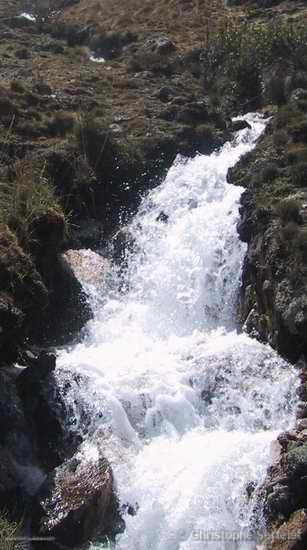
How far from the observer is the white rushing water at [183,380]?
38.0ft

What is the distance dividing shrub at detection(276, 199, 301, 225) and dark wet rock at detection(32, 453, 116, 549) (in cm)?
755

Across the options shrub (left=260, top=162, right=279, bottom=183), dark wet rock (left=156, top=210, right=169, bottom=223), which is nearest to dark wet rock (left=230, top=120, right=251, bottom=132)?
dark wet rock (left=156, top=210, right=169, bottom=223)

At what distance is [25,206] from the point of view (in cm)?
1602

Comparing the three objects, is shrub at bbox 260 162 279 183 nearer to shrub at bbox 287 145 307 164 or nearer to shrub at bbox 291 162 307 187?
shrub at bbox 287 145 307 164

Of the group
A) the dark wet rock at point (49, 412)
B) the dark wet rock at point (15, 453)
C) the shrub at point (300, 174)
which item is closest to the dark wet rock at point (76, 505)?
the dark wet rock at point (15, 453)

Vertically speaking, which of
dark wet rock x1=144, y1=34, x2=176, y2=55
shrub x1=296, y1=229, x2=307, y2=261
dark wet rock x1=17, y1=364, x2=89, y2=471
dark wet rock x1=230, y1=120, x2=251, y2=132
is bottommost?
dark wet rock x1=17, y1=364, x2=89, y2=471

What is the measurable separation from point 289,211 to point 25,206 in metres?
6.17

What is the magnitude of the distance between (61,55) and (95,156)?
15127 millimetres

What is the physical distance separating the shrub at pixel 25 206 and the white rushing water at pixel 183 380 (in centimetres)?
283

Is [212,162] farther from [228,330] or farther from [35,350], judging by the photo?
[35,350]

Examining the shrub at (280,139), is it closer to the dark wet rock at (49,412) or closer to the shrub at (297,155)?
the shrub at (297,155)

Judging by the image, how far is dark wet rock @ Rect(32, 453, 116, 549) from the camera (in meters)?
11.2

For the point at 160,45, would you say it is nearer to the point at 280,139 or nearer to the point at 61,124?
the point at 61,124

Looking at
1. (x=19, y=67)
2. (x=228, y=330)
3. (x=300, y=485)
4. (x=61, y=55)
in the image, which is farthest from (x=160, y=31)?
(x=300, y=485)
